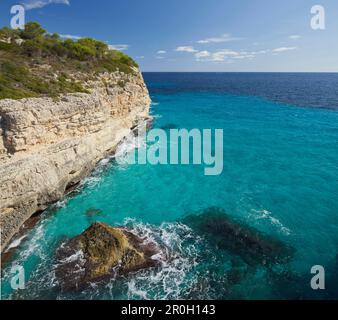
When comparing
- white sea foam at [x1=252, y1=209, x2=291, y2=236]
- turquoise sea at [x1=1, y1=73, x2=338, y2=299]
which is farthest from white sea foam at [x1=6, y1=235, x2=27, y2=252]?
white sea foam at [x1=252, y1=209, x2=291, y2=236]

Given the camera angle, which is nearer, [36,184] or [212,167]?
[36,184]

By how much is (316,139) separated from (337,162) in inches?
367

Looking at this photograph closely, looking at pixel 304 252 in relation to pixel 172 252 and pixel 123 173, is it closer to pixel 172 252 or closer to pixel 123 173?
pixel 172 252

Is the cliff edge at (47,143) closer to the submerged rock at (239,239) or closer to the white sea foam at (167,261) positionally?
the white sea foam at (167,261)

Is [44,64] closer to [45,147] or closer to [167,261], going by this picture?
[45,147]

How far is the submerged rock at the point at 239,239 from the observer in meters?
16.2

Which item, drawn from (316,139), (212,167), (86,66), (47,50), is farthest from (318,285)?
(47,50)

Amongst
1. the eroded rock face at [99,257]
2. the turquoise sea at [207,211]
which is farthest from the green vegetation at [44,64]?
the eroded rock face at [99,257]

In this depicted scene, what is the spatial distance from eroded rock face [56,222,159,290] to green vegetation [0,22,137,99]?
40.7 ft

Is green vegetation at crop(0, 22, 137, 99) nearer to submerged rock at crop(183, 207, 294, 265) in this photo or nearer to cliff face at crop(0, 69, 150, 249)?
cliff face at crop(0, 69, 150, 249)

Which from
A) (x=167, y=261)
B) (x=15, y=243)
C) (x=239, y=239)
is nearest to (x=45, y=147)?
(x=15, y=243)

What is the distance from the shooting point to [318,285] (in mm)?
14234

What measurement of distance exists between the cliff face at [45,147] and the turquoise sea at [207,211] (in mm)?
1489

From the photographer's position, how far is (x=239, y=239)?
17.7 metres
